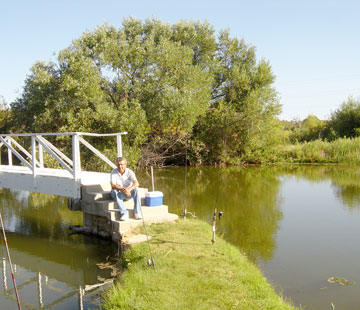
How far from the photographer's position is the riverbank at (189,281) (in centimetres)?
447

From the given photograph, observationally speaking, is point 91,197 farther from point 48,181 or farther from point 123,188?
point 48,181

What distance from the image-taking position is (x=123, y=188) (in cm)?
771

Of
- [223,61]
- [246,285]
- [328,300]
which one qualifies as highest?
[223,61]

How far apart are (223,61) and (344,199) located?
16963mm

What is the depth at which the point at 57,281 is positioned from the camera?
21.0 ft

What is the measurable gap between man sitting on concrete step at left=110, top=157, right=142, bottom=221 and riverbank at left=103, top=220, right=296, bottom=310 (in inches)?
45.1

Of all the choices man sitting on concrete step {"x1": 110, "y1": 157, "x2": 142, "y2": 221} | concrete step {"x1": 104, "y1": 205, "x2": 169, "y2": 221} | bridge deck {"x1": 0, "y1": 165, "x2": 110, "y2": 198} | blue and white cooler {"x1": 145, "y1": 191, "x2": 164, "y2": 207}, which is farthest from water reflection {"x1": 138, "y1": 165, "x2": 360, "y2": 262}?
bridge deck {"x1": 0, "y1": 165, "x2": 110, "y2": 198}

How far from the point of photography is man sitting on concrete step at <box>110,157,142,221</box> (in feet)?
24.9

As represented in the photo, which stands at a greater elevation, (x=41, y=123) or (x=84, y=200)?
(x=41, y=123)

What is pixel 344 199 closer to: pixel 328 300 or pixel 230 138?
pixel 328 300

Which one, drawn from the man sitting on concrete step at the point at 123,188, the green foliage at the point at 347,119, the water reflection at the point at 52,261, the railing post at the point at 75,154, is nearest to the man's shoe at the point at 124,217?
the man sitting on concrete step at the point at 123,188

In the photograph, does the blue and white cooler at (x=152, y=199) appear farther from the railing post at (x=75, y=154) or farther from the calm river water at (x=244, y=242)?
the railing post at (x=75, y=154)

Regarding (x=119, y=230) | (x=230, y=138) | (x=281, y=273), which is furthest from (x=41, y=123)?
(x=281, y=273)

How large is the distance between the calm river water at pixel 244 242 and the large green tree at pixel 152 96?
5.43 metres
